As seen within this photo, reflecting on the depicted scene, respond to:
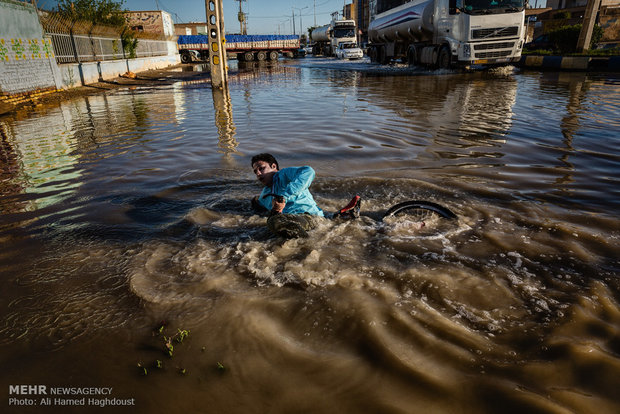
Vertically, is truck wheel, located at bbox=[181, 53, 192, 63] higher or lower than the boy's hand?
higher

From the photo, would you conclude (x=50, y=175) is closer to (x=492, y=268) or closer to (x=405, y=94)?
(x=492, y=268)

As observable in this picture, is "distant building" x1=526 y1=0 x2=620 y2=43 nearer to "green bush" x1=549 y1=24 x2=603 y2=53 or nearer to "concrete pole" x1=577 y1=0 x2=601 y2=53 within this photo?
"green bush" x1=549 y1=24 x2=603 y2=53

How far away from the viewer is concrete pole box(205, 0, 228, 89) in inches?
548

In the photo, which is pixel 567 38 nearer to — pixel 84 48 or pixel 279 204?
pixel 279 204

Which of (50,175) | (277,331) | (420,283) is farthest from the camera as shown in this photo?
(50,175)

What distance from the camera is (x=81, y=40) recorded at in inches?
750

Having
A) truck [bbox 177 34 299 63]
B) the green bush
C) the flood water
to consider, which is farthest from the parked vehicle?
the flood water

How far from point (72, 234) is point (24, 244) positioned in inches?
14.6

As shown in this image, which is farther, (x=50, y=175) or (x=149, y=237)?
(x=50, y=175)

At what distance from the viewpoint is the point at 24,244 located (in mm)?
3303

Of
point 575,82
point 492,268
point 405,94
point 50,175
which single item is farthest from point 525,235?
point 575,82

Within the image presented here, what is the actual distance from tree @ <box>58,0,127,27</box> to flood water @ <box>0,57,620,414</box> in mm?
22153

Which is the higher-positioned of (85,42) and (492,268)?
(85,42)

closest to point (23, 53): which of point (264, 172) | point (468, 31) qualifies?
point (264, 172)
